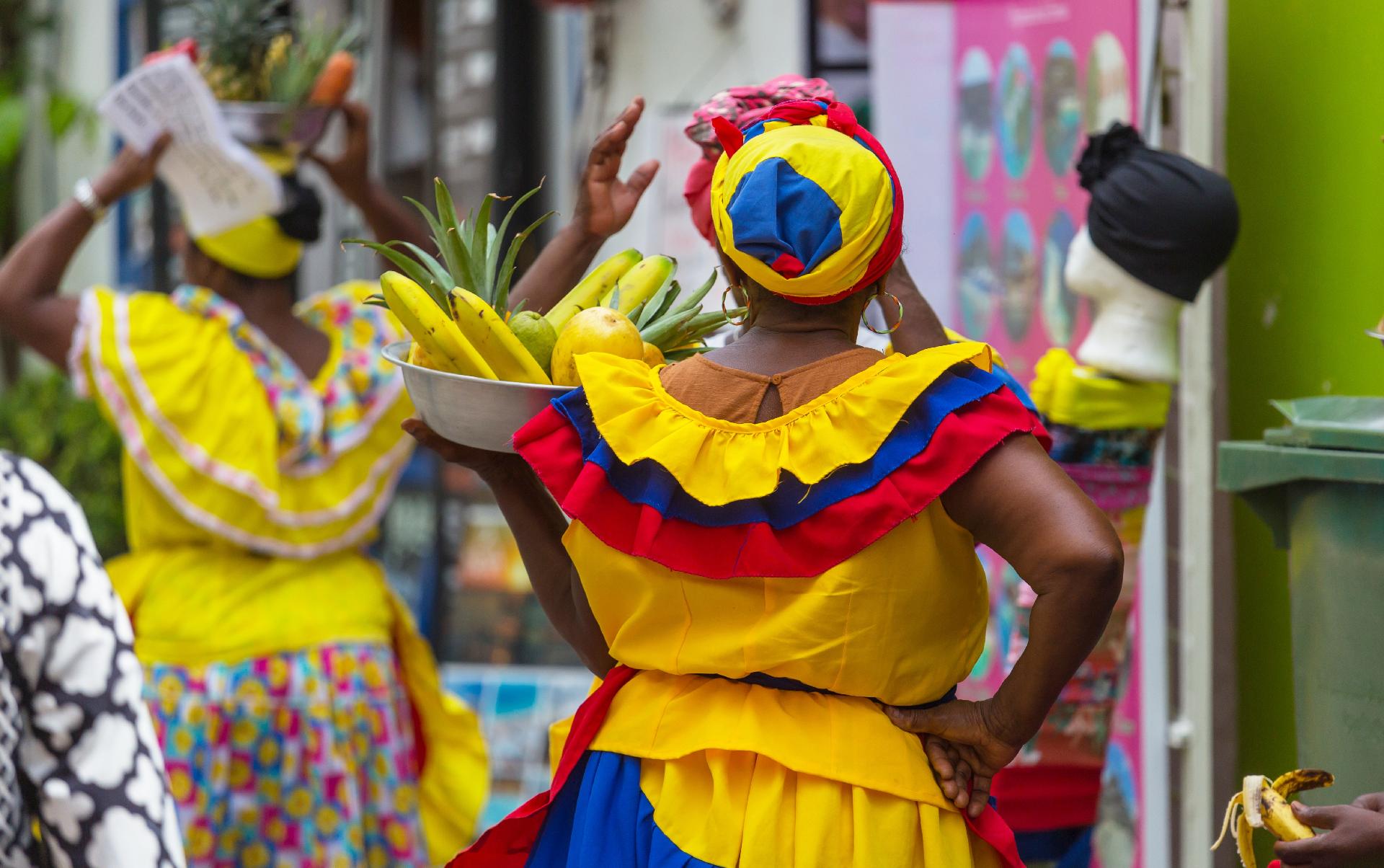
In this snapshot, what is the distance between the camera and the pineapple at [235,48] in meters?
4.41

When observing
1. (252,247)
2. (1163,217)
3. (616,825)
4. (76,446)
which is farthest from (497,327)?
(76,446)

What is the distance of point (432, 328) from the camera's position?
2369 mm

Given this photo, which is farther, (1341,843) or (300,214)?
(300,214)

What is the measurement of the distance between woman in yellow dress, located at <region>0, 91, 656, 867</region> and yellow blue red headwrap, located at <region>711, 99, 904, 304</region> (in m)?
2.23

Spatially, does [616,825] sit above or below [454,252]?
below

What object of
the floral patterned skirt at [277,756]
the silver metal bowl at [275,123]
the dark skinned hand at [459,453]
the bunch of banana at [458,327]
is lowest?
the floral patterned skirt at [277,756]

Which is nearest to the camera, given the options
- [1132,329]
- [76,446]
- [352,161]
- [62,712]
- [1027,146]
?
[62,712]

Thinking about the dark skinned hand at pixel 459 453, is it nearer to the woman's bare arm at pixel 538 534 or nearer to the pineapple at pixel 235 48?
the woman's bare arm at pixel 538 534

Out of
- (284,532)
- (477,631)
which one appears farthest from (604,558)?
(477,631)

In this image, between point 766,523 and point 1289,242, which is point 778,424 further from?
point 1289,242

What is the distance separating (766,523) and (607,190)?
100cm

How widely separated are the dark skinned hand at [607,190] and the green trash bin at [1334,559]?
1176 millimetres

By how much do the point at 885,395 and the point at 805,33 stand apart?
3806 mm

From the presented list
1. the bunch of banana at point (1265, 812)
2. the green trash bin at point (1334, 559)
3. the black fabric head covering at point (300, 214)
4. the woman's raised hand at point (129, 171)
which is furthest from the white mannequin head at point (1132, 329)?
the woman's raised hand at point (129, 171)
